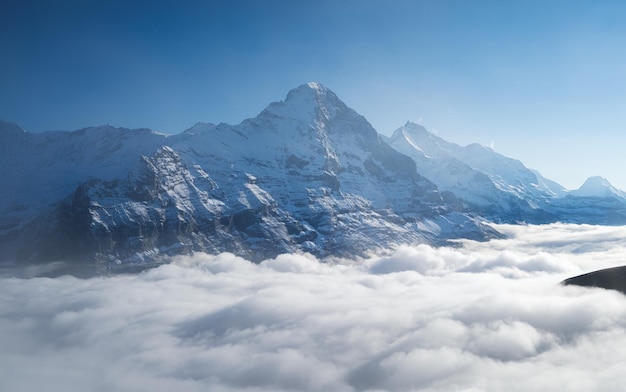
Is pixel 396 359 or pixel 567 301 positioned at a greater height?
pixel 567 301

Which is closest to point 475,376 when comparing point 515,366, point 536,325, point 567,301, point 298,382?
point 515,366

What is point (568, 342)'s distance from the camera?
17350cm

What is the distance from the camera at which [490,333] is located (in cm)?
18975

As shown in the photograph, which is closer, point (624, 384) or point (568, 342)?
point (624, 384)

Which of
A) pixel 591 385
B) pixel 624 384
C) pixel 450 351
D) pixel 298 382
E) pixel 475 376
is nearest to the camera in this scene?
pixel 624 384

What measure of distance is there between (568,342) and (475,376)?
143ft

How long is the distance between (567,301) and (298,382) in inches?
4882

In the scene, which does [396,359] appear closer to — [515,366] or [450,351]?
[450,351]

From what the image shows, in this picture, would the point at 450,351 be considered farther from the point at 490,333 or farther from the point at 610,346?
the point at 610,346

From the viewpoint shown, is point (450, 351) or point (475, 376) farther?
point (450, 351)

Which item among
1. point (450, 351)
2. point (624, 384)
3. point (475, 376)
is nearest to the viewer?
point (624, 384)

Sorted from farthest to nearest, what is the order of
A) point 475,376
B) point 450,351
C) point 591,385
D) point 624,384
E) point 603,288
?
point 450,351 → point 475,376 → point 603,288 → point 591,385 → point 624,384


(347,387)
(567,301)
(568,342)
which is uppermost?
(567,301)

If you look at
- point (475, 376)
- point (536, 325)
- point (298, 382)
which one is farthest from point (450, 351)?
point (298, 382)
